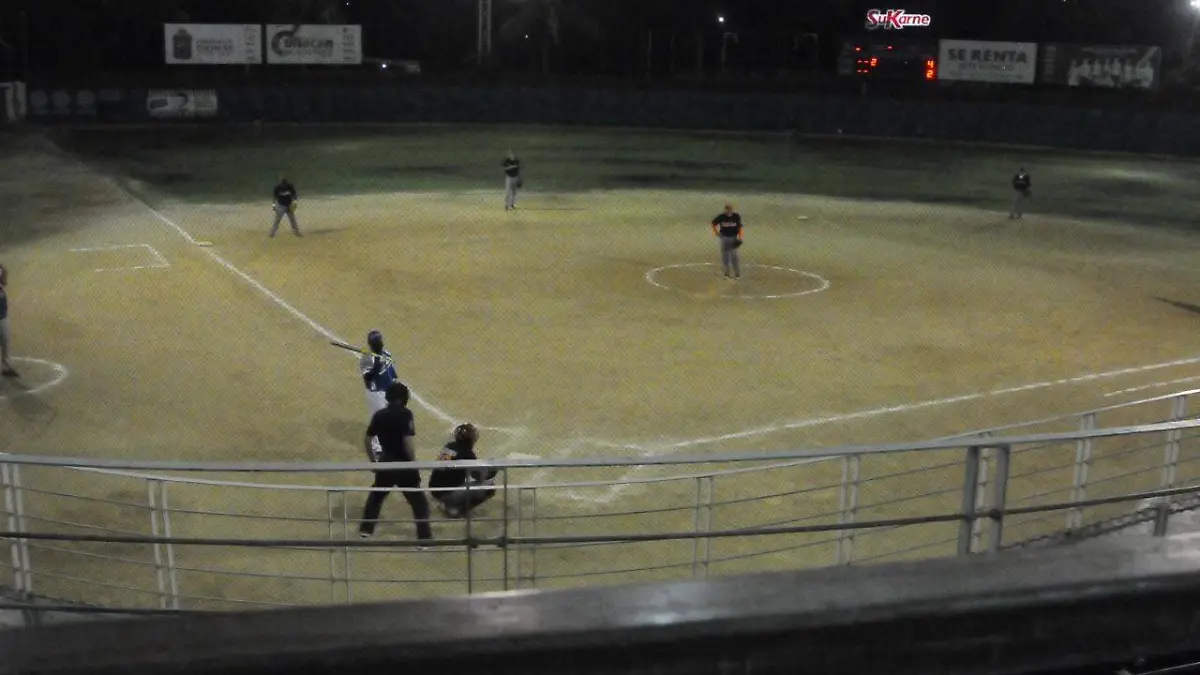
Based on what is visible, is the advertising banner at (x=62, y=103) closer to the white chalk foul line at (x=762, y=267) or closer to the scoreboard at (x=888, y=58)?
the scoreboard at (x=888, y=58)

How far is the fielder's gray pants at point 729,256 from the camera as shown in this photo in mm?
26812

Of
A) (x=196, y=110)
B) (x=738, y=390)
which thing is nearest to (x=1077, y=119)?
(x=196, y=110)

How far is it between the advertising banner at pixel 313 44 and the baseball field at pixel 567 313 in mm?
23164

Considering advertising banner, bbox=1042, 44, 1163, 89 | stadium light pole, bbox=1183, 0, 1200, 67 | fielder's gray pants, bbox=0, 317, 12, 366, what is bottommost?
fielder's gray pants, bbox=0, 317, 12, 366

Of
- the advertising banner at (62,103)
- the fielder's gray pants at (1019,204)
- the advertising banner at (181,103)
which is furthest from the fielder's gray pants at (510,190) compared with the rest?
the advertising banner at (62,103)

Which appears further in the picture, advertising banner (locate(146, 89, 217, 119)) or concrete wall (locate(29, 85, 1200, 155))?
advertising banner (locate(146, 89, 217, 119))

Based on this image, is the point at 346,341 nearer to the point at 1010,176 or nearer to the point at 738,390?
the point at 738,390

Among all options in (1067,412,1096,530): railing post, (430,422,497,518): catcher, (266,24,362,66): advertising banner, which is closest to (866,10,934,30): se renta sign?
(266,24,362,66): advertising banner

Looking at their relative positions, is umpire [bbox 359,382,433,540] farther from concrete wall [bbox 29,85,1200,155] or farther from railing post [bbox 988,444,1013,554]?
concrete wall [bbox 29,85,1200,155]

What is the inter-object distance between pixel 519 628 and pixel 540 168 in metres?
46.4

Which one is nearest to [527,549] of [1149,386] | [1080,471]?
[1080,471]

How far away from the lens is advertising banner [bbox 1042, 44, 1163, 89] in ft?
202

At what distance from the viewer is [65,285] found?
25.4 meters

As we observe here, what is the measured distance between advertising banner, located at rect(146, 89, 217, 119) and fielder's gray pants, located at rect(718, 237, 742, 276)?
4325 centimetres
